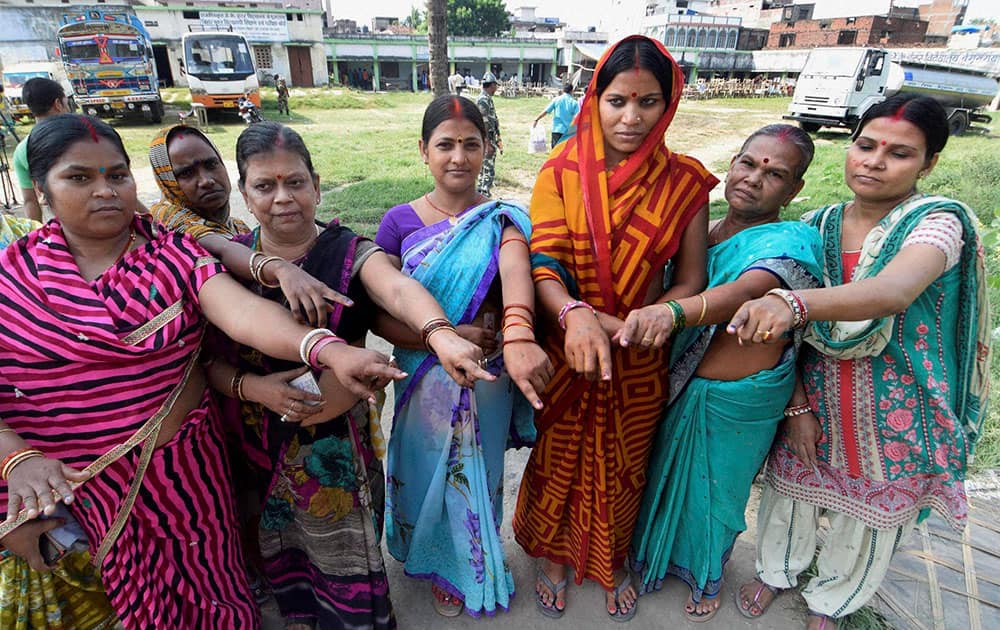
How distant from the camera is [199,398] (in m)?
1.60

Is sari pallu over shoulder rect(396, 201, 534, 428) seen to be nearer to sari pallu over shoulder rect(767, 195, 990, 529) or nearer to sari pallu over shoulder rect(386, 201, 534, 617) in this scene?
sari pallu over shoulder rect(386, 201, 534, 617)

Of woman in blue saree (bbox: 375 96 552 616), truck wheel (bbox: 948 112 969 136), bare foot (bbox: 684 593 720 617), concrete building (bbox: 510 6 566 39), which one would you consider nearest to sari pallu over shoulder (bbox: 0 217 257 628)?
woman in blue saree (bbox: 375 96 552 616)

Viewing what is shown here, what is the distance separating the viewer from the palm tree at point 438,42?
847 centimetres

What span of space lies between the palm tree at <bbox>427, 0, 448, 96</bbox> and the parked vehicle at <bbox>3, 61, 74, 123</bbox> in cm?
1107

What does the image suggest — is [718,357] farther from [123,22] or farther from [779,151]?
[123,22]

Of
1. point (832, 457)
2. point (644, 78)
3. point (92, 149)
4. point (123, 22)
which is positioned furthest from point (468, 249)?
point (123, 22)

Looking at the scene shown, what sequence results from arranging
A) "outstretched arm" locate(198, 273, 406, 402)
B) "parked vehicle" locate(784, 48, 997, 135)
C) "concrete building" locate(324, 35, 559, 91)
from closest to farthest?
"outstretched arm" locate(198, 273, 406, 402), "parked vehicle" locate(784, 48, 997, 135), "concrete building" locate(324, 35, 559, 91)

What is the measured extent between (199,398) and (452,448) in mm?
813

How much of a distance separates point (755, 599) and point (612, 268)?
1.53 m

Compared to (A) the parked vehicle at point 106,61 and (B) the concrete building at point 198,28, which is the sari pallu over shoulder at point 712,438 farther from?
(B) the concrete building at point 198,28

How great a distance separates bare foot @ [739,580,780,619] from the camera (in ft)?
7.14

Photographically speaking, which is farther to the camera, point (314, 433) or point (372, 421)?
point (372, 421)

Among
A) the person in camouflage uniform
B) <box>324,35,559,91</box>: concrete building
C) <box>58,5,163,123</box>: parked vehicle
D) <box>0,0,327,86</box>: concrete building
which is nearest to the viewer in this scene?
the person in camouflage uniform

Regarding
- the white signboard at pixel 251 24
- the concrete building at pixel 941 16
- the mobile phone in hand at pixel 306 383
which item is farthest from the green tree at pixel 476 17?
the mobile phone in hand at pixel 306 383
